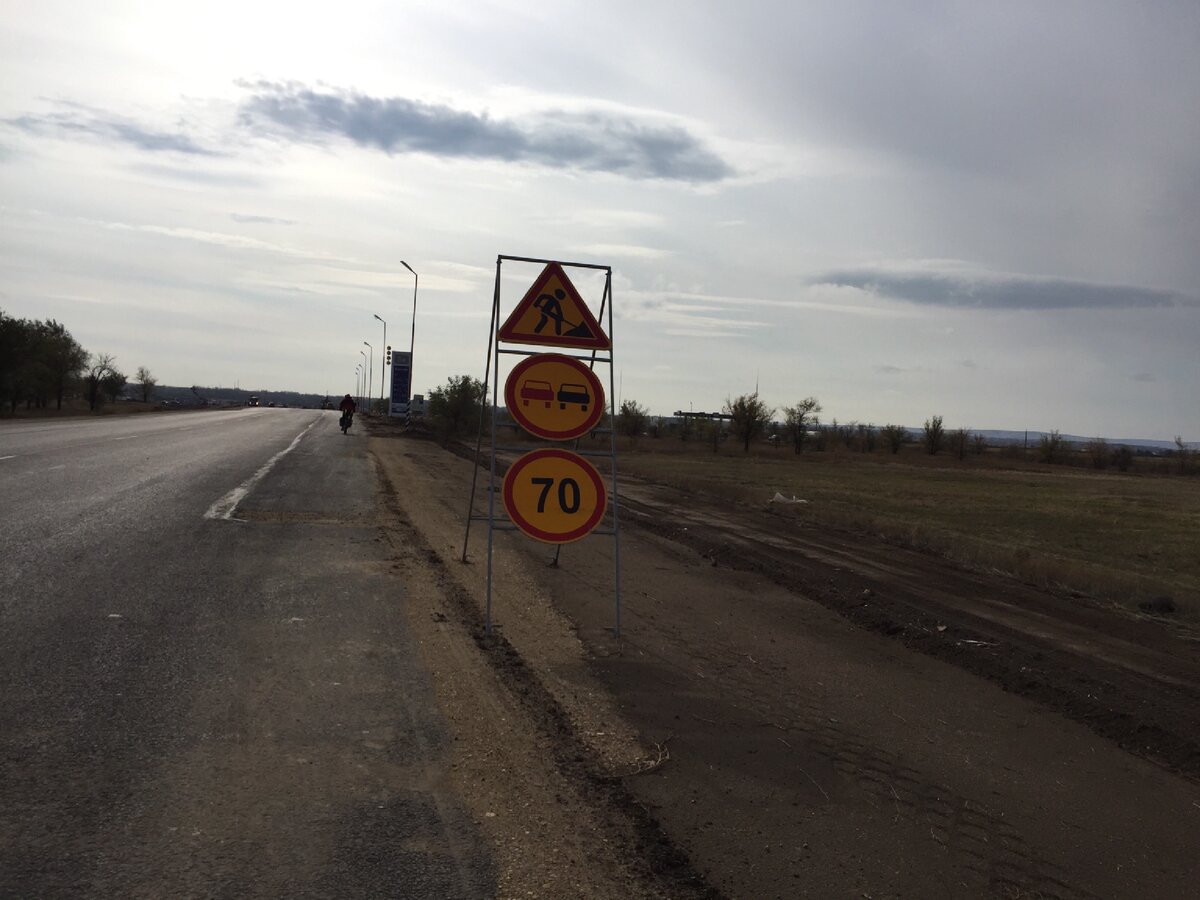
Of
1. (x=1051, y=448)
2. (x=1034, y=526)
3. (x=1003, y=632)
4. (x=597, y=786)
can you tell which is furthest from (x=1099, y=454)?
(x=597, y=786)

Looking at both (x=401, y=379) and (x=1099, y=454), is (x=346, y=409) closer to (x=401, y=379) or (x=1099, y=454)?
(x=401, y=379)

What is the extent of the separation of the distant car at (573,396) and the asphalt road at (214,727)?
219 cm

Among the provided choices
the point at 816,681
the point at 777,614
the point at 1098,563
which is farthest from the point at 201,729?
the point at 1098,563

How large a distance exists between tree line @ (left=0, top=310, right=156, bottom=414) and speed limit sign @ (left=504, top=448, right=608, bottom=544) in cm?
6032

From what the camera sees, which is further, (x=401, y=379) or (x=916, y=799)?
(x=401, y=379)

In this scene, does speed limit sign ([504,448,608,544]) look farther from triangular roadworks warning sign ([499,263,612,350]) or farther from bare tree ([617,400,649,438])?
bare tree ([617,400,649,438])

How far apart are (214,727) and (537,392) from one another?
3.47 metres

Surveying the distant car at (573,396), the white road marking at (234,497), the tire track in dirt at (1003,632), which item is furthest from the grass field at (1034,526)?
the white road marking at (234,497)

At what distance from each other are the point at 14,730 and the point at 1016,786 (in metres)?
5.04

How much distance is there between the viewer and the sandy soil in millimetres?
3873

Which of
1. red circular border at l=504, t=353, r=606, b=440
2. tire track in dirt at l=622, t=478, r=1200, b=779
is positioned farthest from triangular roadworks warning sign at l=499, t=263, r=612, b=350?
tire track in dirt at l=622, t=478, r=1200, b=779

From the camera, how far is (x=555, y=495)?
7.52m

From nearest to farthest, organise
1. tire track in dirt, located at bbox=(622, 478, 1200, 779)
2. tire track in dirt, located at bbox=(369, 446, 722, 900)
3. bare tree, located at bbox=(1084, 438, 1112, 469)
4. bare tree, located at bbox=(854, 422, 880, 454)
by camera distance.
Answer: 1. tire track in dirt, located at bbox=(369, 446, 722, 900)
2. tire track in dirt, located at bbox=(622, 478, 1200, 779)
3. bare tree, located at bbox=(1084, 438, 1112, 469)
4. bare tree, located at bbox=(854, 422, 880, 454)

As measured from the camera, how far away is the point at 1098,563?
17.6 m
